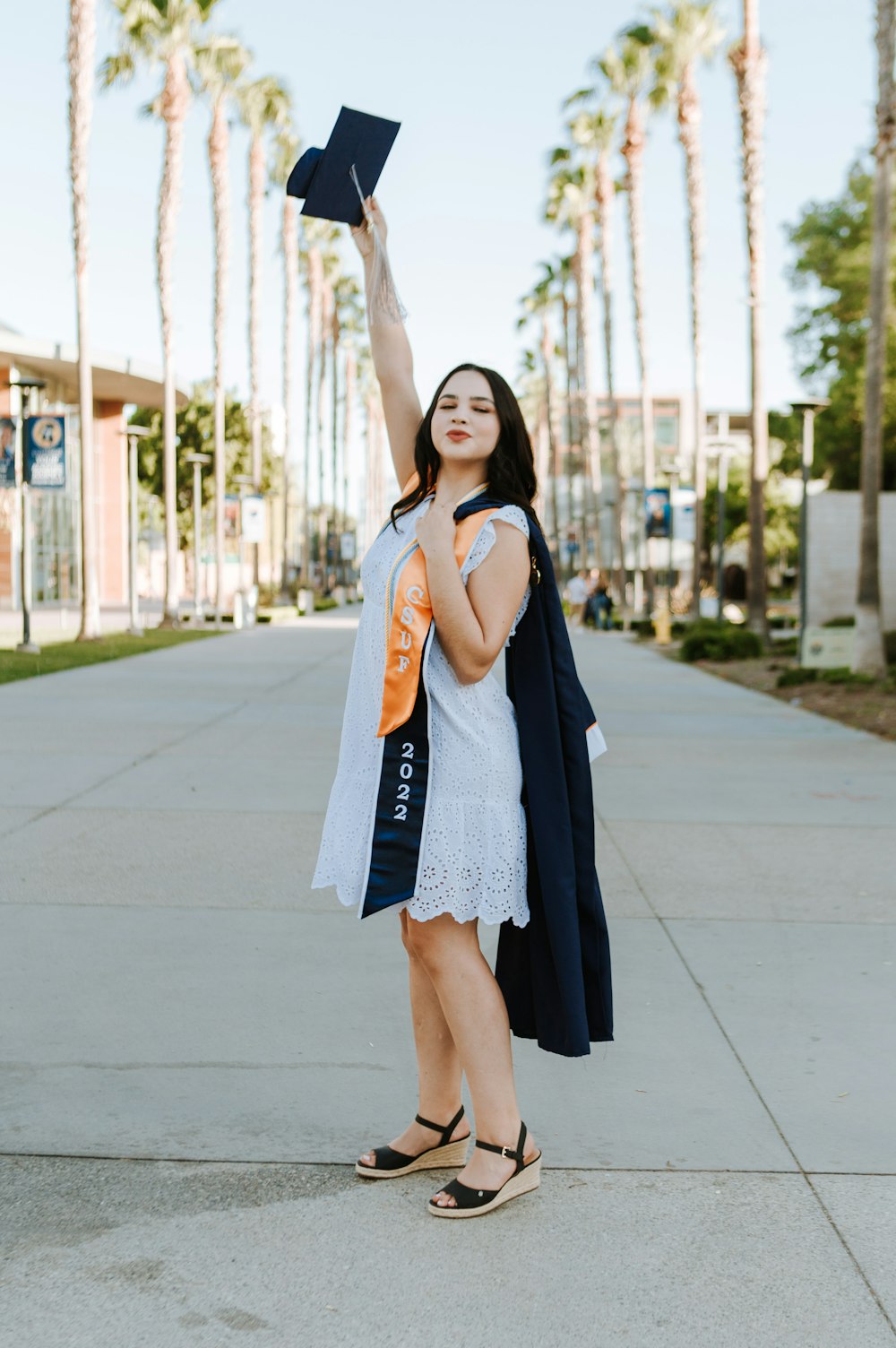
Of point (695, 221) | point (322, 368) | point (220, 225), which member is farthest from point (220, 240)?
point (322, 368)

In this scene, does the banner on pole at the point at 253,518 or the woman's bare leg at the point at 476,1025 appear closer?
the woman's bare leg at the point at 476,1025

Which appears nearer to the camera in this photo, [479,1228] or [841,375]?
[479,1228]

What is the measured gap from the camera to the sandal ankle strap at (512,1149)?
3.30 m

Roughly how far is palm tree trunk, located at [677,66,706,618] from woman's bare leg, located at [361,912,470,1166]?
108 feet

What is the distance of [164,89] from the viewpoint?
107ft

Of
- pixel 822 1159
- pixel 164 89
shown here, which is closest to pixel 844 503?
pixel 164 89

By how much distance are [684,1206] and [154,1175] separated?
3.92ft

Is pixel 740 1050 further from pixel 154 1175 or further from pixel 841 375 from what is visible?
pixel 841 375

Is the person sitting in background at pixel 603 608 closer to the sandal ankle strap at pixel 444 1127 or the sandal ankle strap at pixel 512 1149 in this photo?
the sandal ankle strap at pixel 444 1127

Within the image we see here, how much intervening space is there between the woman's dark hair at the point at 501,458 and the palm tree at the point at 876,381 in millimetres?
16506

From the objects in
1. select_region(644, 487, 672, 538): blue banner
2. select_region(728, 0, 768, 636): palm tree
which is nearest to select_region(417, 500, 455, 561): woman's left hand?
select_region(728, 0, 768, 636): palm tree

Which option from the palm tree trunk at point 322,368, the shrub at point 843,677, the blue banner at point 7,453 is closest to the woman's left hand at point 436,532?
the shrub at point 843,677

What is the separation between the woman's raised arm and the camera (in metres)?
3.52

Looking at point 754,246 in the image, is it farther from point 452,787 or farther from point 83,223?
point 452,787
